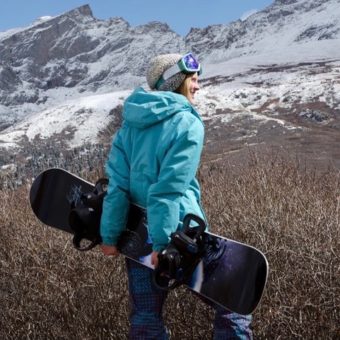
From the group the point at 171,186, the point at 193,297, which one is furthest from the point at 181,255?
the point at 193,297

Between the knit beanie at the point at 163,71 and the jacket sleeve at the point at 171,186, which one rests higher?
the knit beanie at the point at 163,71

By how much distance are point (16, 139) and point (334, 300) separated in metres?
83.3

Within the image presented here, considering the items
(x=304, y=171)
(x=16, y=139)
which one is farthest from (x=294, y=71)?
(x=304, y=171)

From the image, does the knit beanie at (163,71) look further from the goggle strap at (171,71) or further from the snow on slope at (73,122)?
the snow on slope at (73,122)

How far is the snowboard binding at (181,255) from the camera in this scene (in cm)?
217

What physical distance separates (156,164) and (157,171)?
3 centimetres

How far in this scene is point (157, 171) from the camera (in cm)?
228

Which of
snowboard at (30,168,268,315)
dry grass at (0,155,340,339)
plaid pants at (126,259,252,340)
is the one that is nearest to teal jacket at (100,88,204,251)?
snowboard at (30,168,268,315)

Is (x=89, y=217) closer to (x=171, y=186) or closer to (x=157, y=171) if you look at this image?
(x=157, y=171)

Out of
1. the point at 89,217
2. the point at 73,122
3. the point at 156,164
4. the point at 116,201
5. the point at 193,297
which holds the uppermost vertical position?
the point at 156,164

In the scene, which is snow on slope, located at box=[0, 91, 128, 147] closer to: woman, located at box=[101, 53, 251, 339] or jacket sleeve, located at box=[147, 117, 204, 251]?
woman, located at box=[101, 53, 251, 339]

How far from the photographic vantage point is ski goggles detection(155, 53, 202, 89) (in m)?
2.42

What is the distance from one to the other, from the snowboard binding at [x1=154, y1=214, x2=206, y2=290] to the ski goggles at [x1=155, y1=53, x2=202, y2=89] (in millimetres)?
625

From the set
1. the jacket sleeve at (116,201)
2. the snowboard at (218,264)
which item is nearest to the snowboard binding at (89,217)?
the snowboard at (218,264)
